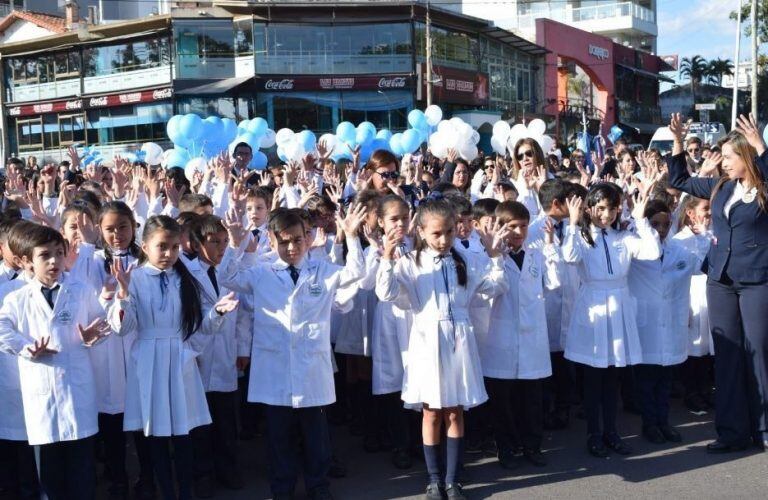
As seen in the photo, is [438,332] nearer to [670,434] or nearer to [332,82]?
[670,434]

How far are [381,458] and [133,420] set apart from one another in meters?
1.82

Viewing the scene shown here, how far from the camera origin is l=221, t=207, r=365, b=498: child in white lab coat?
4.44 meters

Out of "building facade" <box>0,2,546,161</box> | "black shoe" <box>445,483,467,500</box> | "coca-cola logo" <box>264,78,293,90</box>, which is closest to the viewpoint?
"black shoe" <box>445,483,467,500</box>

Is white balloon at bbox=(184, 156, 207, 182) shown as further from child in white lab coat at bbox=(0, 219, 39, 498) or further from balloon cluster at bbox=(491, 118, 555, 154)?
balloon cluster at bbox=(491, 118, 555, 154)

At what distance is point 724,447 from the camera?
5191mm

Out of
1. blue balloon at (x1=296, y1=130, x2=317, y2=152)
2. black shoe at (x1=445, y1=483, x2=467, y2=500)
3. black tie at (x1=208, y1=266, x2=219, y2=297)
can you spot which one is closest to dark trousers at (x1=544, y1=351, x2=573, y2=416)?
black shoe at (x1=445, y1=483, x2=467, y2=500)

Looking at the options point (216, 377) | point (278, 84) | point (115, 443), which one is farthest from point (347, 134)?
point (278, 84)

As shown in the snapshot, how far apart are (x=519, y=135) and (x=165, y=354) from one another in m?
9.64

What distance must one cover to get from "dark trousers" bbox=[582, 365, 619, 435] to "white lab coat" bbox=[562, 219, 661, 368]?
0.11m

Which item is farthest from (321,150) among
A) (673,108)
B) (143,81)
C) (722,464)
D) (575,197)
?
(673,108)

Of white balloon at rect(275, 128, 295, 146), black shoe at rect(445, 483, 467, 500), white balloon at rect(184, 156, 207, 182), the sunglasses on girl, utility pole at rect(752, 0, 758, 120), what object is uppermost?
utility pole at rect(752, 0, 758, 120)

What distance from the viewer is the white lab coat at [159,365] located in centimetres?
420

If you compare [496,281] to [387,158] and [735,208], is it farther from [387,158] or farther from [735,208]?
[387,158]

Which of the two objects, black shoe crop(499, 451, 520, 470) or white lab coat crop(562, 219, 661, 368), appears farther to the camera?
white lab coat crop(562, 219, 661, 368)
